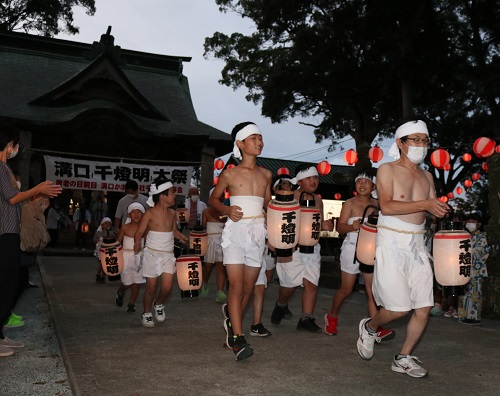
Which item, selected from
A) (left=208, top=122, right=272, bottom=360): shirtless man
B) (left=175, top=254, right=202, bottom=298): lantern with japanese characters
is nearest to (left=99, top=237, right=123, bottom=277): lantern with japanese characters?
(left=175, top=254, right=202, bottom=298): lantern with japanese characters

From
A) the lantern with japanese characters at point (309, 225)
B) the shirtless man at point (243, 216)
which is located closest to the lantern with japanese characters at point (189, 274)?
the shirtless man at point (243, 216)

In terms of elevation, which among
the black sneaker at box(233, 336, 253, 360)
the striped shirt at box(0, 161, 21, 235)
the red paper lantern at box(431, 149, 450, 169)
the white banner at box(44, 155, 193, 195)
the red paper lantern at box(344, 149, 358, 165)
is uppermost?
the red paper lantern at box(344, 149, 358, 165)

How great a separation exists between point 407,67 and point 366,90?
11.8ft

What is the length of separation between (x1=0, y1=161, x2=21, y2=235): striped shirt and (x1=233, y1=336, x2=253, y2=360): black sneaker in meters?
2.13

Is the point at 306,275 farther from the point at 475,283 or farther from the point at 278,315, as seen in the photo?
the point at 475,283

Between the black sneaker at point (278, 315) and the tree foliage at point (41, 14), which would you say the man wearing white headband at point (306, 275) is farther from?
the tree foliage at point (41, 14)

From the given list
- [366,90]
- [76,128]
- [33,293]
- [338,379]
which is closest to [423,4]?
[366,90]

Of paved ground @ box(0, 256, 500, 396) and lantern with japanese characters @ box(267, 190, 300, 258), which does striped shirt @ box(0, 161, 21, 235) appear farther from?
lantern with japanese characters @ box(267, 190, 300, 258)

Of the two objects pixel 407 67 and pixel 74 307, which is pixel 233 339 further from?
pixel 407 67

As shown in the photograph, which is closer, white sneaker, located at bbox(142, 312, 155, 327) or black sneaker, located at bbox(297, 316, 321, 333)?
black sneaker, located at bbox(297, 316, 321, 333)

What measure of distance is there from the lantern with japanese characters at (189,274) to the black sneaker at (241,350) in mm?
1827

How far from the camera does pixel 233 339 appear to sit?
4.29 meters

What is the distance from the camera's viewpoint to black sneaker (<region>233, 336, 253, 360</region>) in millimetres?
4105

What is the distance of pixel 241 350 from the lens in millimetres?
4117
